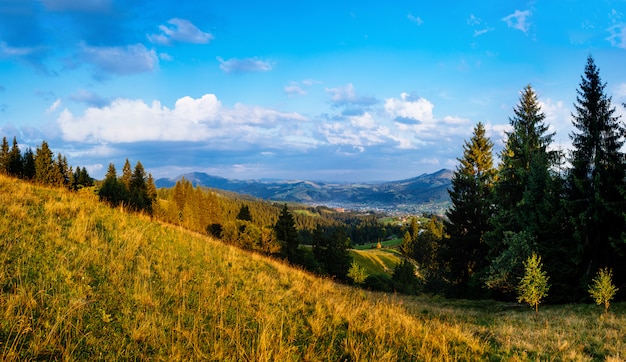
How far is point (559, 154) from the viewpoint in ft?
81.1

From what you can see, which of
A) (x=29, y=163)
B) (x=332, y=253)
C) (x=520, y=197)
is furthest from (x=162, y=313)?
(x=29, y=163)

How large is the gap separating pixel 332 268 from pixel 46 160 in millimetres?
54036

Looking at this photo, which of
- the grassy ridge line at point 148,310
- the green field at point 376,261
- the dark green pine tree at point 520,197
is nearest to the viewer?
the grassy ridge line at point 148,310

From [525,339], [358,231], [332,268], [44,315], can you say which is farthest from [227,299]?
[358,231]

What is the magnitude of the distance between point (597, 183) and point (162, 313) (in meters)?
22.5

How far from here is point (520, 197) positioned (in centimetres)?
2548

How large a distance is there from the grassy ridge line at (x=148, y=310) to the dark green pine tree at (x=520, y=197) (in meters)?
16.9

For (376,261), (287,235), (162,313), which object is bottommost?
(376,261)

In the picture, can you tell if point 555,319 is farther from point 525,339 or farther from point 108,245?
point 108,245

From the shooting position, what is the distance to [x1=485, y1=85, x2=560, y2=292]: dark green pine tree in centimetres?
2106

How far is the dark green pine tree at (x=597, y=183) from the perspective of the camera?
17609 millimetres

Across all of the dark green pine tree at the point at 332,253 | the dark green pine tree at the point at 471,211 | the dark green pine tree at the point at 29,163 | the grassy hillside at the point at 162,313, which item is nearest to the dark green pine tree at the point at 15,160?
the dark green pine tree at the point at 29,163

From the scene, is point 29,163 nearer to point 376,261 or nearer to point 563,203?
point 563,203

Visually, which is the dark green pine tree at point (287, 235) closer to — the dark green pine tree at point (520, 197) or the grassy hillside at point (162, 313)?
the dark green pine tree at point (520, 197)
